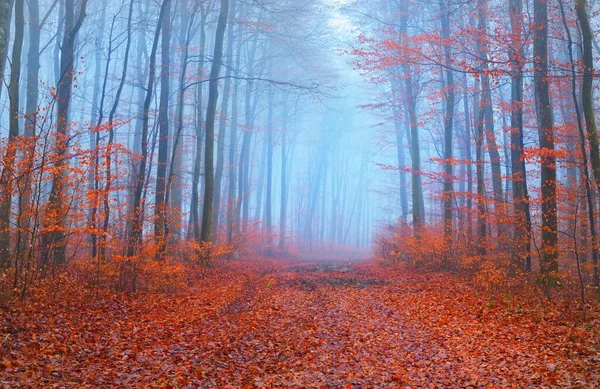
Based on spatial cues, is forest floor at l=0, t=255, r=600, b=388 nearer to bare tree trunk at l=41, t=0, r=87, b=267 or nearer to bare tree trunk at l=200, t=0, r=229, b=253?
bare tree trunk at l=41, t=0, r=87, b=267

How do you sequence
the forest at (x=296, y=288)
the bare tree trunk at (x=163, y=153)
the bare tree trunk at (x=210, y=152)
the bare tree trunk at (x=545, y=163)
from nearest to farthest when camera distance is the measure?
the forest at (x=296, y=288)
the bare tree trunk at (x=545, y=163)
the bare tree trunk at (x=163, y=153)
the bare tree trunk at (x=210, y=152)

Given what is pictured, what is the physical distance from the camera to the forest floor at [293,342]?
619 cm

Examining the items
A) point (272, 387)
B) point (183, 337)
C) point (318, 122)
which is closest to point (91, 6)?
point (318, 122)

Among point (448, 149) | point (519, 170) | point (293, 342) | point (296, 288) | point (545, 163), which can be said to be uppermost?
point (448, 149)

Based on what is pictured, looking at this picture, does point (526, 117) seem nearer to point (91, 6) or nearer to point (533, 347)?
point (533, 347)

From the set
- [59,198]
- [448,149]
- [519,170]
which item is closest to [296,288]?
[59,198]

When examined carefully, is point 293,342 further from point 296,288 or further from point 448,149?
point 448,149

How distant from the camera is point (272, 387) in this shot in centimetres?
602

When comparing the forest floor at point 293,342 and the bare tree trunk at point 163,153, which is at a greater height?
the bare tree trunk at point 163,153

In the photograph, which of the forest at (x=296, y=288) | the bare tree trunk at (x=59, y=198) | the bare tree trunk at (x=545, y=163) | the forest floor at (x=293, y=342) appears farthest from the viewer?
the bare tree trunk at (x=545, y=163)

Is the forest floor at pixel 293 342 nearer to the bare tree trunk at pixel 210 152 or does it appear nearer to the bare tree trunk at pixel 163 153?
the bare tree trunk at pixel 163 153

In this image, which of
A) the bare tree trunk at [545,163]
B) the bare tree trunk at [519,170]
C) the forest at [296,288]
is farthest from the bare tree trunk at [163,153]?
the bare tree trunk at [545,163]

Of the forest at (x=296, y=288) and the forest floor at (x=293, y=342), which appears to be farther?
the forest at (x=296, y=288)

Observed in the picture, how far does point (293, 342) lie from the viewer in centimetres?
815
